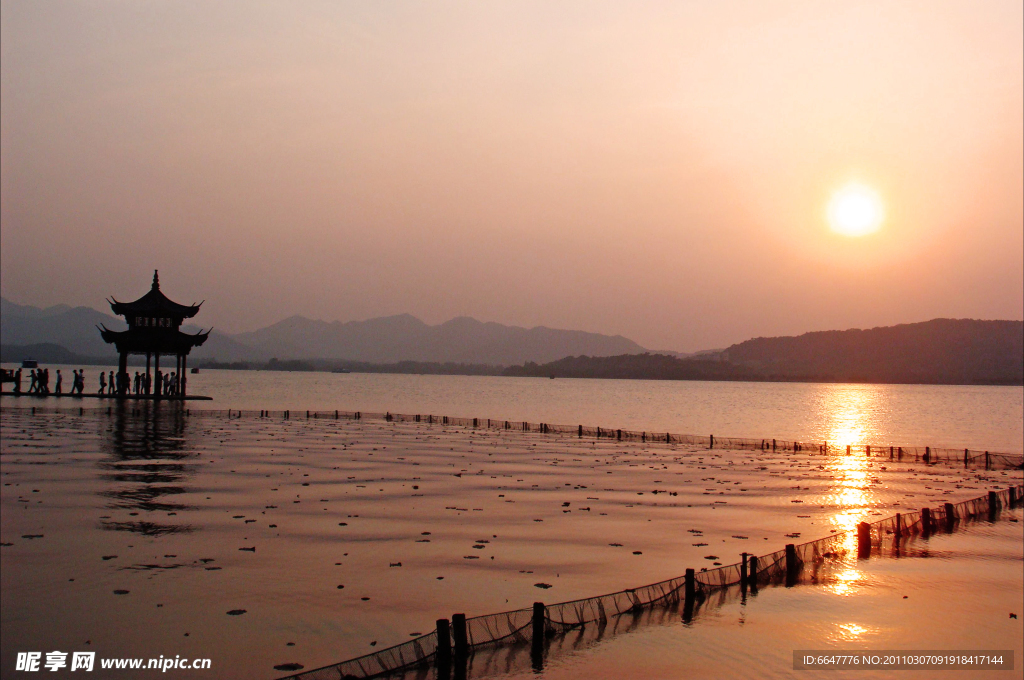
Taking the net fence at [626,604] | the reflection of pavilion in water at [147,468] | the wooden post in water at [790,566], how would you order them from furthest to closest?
1. the reflection of pavilion in water at [147,468]
2. the wooden post in water at [790,566]
3. the net fence at [626,604]

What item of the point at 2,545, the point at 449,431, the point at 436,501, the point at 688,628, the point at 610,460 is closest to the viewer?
the point at 688,628

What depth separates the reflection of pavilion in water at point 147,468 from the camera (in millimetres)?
24312

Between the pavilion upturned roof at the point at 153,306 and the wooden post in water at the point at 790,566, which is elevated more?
the pavilion upturned roof at the point at 153,306

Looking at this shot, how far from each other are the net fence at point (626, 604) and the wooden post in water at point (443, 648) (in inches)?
3.7

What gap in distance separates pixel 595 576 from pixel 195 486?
1968cm

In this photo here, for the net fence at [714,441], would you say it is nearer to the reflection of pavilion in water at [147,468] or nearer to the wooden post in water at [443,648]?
the reflection of pavilion in water at [147,468]

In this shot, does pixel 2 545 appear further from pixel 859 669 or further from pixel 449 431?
pixel 449 431

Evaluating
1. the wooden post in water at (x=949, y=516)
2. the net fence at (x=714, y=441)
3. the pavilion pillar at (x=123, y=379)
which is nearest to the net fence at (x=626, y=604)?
the wooden post in water at (x=949, y=516)

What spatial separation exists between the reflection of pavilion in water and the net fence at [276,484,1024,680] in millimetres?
12848

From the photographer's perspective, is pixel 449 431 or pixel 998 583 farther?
pixel 449 431

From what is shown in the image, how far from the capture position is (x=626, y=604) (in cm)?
1645

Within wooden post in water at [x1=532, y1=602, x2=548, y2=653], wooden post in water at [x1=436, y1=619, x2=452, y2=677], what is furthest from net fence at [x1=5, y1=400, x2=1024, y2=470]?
wooden post in water at [x1=436, y1=619, x2=452, y2=677]

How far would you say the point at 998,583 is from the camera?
21656 mm

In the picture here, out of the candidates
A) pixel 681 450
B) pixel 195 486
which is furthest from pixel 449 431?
pixel 195 486
